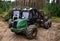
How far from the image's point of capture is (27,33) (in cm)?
1080

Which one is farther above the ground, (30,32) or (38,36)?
(30,32)

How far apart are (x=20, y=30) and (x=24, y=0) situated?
1083 centimetres

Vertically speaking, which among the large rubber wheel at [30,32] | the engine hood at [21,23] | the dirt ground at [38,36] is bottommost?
the dirt ground at [38,36]

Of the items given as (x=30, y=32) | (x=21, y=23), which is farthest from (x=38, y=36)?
(x=21, y=23)

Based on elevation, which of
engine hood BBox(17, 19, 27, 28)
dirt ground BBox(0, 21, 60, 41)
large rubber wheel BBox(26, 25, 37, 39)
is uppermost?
engine hood BBox(17, 19, 27, 28)

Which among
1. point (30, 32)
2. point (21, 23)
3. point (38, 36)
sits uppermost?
point (21, 23)

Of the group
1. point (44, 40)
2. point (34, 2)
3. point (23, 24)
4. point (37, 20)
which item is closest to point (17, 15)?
point (37, 20)

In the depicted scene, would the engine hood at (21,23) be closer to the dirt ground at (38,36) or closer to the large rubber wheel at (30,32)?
the large rubber wheel at (30,32)

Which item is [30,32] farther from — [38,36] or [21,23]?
[38,36]

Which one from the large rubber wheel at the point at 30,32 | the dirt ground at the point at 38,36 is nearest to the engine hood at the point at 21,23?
the large rubber wheel at the point at 30,32

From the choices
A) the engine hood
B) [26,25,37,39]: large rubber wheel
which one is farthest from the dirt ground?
the engine hood

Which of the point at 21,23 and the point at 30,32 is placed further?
the point at 21,23

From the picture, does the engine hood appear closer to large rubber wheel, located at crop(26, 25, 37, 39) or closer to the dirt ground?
large rubber wheel, located at crop(26, 25, 37, 39)

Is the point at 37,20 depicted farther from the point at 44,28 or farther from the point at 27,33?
the point at 27,33
